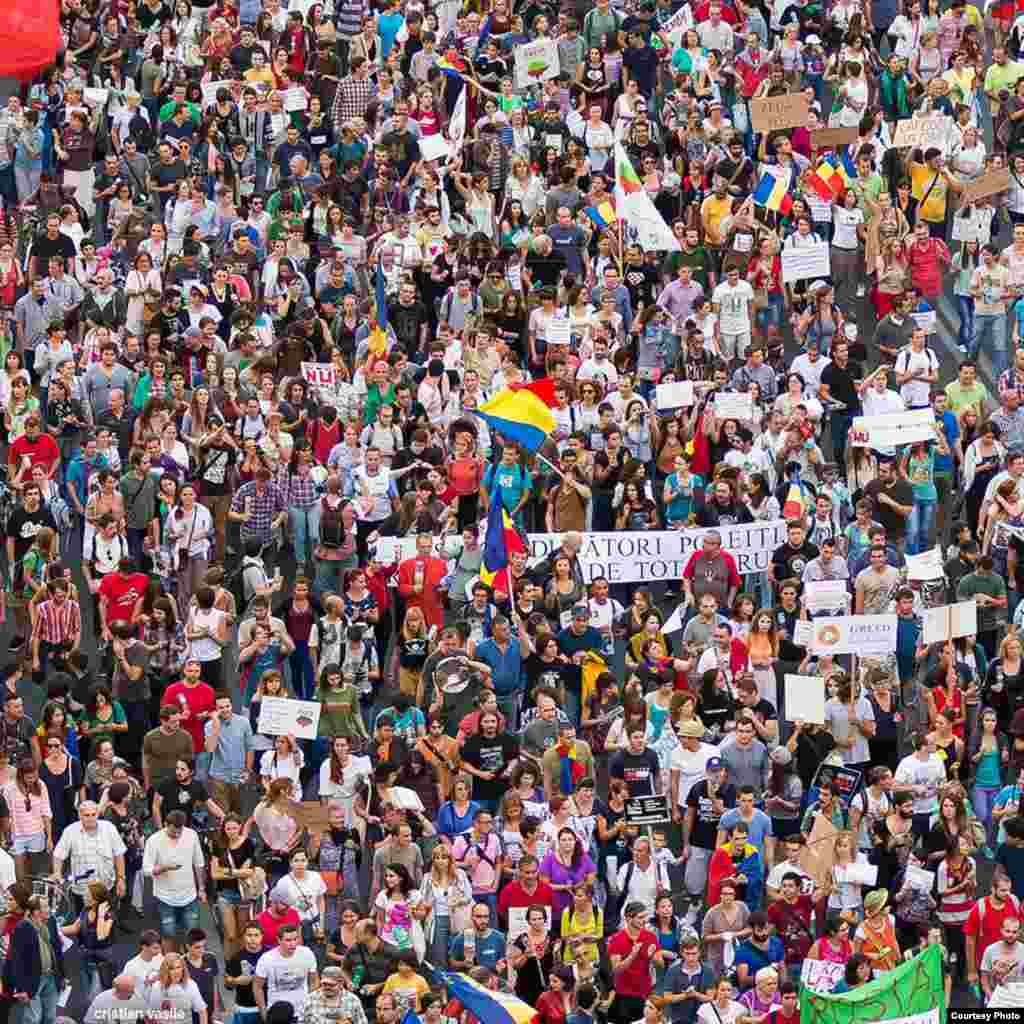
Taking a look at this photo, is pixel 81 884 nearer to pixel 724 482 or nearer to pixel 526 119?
pixel 724 482

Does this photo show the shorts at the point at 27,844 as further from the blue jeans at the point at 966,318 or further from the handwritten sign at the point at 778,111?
the handwritten sign at the point at 778,111

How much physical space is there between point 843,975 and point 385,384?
7832mm

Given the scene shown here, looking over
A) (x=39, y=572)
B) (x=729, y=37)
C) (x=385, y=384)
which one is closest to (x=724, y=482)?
(x=385, y=384)

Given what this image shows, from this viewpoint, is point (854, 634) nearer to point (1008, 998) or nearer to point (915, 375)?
point (1008, 998)

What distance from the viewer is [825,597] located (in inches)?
1120

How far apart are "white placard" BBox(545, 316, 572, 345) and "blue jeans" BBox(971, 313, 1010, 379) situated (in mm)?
3561

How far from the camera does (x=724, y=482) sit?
1164 inches

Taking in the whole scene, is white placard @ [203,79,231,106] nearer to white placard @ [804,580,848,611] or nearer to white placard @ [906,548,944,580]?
white placard @ [804,580,848,611]

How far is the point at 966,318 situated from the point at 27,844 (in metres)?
10.5

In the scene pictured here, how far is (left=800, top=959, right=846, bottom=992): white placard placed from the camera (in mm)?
25078

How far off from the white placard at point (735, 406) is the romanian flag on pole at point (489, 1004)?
24.2ft

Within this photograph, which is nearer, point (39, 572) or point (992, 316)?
point (39, 572)

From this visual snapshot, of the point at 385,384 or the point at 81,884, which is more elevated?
the point at 385,384

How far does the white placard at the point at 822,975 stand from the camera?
2508 centimetres
